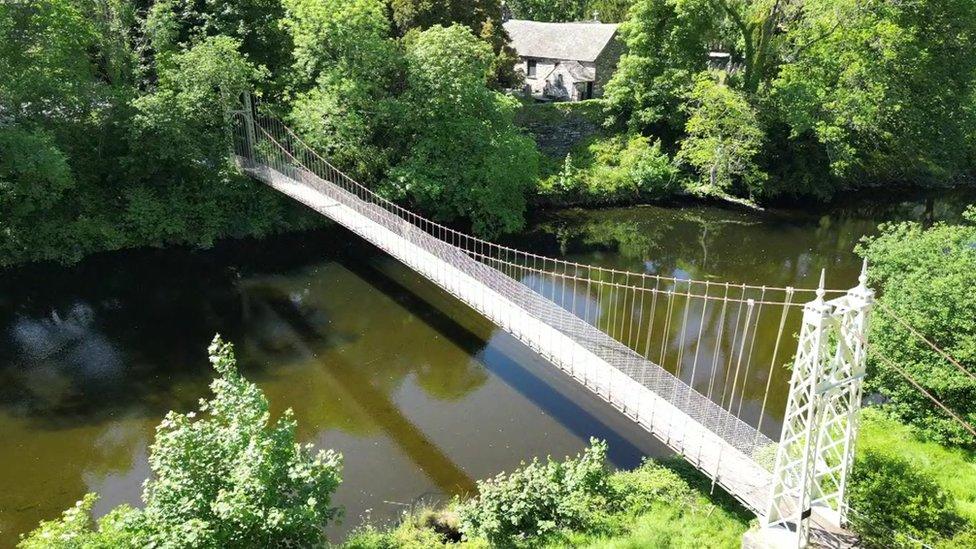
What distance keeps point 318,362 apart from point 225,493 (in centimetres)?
740

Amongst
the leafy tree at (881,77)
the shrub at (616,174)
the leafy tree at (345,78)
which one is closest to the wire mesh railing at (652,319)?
the leafy tree at (345,78)

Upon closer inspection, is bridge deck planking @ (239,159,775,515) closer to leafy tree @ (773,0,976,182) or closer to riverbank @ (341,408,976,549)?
Result: riverbank @ (341,408,976,549)

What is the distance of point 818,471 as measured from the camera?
7406mm

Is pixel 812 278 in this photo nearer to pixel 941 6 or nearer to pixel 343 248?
pixel 941 6

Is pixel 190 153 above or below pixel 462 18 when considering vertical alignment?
below

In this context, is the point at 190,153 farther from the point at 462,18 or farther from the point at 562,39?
the point at 562,39

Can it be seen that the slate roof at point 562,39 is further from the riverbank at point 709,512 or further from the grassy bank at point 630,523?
the grassy bank at point 630,523

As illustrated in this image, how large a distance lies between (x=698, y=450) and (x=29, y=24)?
17275mm

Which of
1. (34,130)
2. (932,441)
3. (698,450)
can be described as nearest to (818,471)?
(698,450)

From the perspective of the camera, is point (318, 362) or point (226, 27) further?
point (226, 27)

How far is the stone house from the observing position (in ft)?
93.0

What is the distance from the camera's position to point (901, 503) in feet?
27.0

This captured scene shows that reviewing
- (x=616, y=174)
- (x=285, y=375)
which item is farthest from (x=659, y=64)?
(x=285, y=375)

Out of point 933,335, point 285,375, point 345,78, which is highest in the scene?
point 345,78
